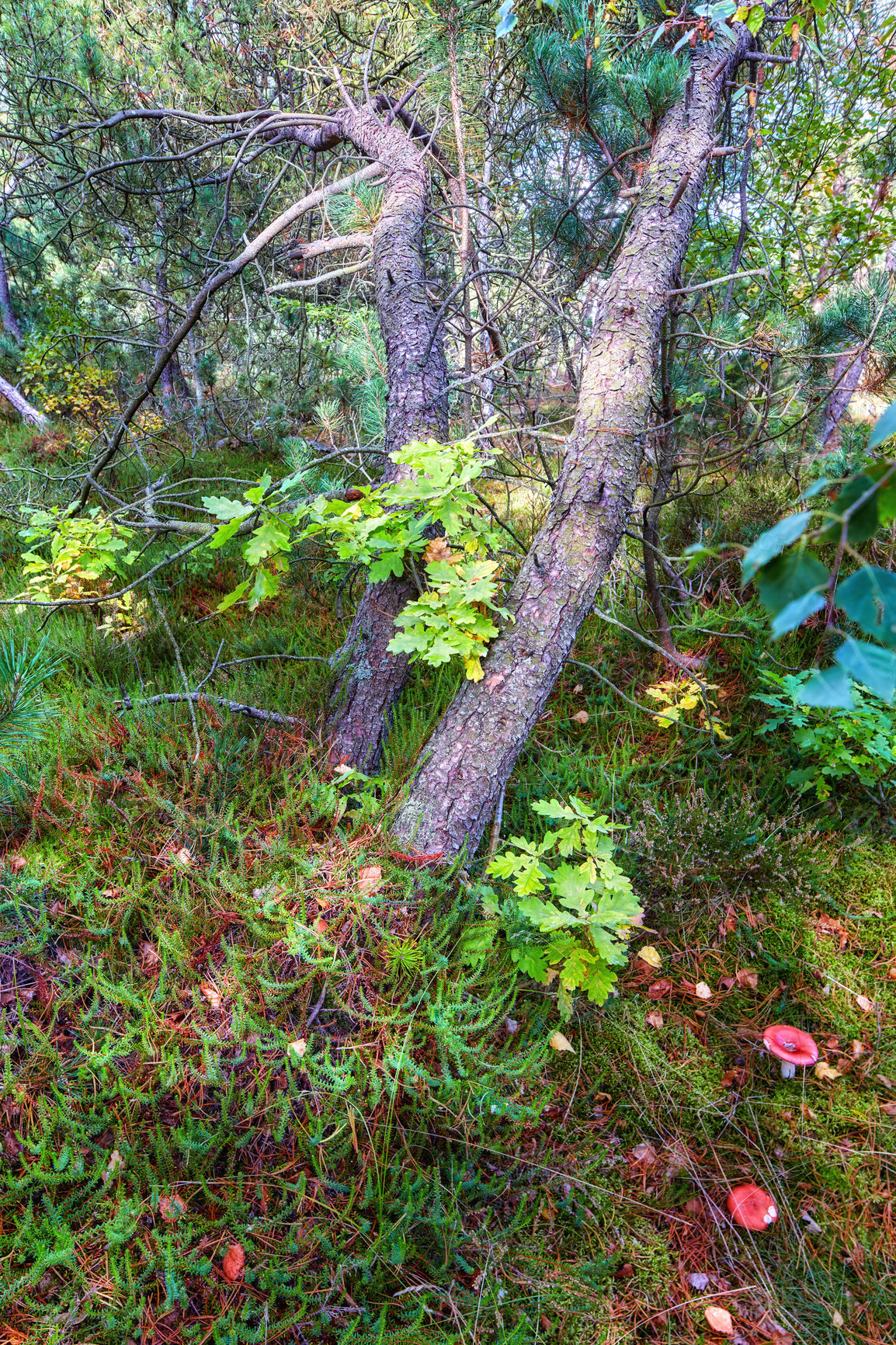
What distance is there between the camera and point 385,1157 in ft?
5.48

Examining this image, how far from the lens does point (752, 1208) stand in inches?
70.3

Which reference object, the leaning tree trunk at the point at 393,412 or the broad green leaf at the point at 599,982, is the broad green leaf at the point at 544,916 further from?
the leaning tree trunk at the point at 393,412

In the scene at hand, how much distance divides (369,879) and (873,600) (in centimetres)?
171

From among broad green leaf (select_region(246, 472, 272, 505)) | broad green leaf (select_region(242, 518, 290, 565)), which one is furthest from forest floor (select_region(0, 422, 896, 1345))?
broad green leaf (select_region(246, 472, 272, 505))

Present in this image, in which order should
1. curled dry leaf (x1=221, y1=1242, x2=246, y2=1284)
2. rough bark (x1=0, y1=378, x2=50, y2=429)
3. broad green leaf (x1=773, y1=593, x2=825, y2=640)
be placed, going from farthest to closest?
rough bark (x1=0, y1=378, x2=50, y2=429)
curled dry leaf (x1=221, y1=1242, x2=246, y2=1284)
broad green leaf (x1=773, y1=593, x2=825, y2=640)

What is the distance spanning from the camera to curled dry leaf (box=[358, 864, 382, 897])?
197 centimetres

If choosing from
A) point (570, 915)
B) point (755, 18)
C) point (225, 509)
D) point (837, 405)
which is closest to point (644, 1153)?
point (570, 915)

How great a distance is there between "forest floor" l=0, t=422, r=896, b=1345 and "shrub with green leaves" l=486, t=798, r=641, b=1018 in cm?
18

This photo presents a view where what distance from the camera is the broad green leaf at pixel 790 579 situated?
59 centimetres

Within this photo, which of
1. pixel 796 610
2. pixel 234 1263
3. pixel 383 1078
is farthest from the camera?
pixel 383 1078

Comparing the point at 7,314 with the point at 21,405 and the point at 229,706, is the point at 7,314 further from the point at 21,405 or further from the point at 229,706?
the point at 229,706

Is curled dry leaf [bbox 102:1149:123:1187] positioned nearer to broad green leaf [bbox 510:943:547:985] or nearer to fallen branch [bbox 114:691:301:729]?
broad green leaf [bbox 510:943:547:985]

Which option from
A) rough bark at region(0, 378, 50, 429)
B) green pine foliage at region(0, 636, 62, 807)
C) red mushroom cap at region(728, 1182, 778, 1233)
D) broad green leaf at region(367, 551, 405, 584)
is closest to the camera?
green pine foliage at region(0, 636, 62, 807)

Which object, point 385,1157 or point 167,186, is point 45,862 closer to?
point 385,1157
